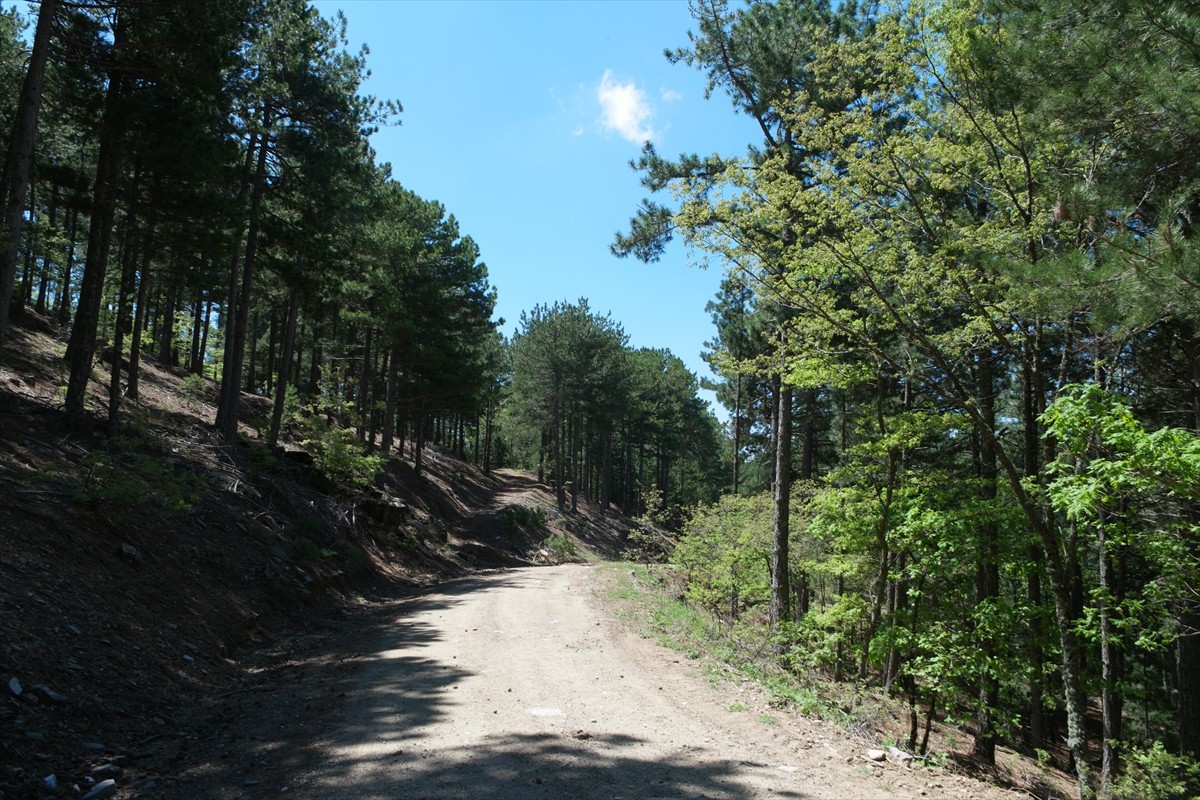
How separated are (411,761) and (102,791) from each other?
207 cm

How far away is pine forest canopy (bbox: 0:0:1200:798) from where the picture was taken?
601 centimetres

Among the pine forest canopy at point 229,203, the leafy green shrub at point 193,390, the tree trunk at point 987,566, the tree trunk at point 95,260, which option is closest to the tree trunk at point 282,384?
the pine forest canopy at point 229,203

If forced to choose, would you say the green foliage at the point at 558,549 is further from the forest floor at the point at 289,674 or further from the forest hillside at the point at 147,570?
the forest floor at the point at 289,674

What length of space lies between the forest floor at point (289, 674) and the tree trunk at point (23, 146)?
8.85 feet

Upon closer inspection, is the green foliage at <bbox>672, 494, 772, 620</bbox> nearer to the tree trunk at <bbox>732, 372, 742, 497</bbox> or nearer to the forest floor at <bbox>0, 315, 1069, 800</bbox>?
the forest floor at <bbox>0, 315, 1069, 800</bbox>

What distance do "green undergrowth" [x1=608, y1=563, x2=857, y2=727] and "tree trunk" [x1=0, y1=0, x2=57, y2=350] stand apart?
10681 millimetres

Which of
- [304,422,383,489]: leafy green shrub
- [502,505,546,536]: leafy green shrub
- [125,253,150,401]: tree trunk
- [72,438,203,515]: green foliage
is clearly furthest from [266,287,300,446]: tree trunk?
[502,505,546,536]: leafy green shrub

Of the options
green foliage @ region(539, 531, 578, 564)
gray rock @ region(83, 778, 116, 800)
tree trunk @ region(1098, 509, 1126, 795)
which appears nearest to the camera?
gray rock @ region(83, 778, 116, 800)

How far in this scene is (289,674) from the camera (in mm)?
8039

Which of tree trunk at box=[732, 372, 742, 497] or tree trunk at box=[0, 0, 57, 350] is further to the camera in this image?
tree trunk at box=[732, 372, 742, 497]

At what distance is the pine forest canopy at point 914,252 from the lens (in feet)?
19.7

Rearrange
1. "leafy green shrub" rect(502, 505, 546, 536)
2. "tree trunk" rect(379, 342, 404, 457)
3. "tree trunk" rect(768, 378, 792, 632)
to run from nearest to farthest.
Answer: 1. "tree trunk" rect(768, 378, 792, 632)
2. "tree trunk" rect(379, 342, 404, 457)
3. "leafy green shrub" rect(502, 505, 546, 536)

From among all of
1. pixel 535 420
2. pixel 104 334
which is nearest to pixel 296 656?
pixel 104 334

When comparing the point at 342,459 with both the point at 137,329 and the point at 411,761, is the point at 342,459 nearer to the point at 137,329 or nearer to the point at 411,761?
the point at 137,329
